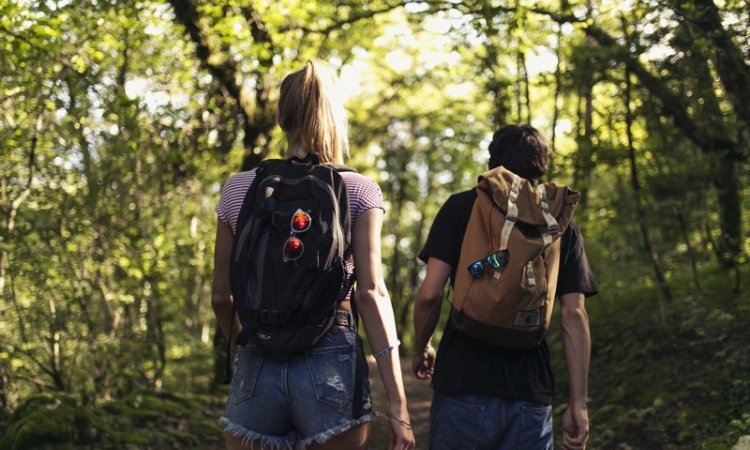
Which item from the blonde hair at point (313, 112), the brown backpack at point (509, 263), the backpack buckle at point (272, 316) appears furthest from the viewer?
the brown backpack at point (509, 263)

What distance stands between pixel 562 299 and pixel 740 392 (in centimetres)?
505

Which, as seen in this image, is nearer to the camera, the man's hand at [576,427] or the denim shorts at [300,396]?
the denim shorts at [300,396]

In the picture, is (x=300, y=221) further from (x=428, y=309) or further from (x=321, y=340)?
(x=428, y=309)

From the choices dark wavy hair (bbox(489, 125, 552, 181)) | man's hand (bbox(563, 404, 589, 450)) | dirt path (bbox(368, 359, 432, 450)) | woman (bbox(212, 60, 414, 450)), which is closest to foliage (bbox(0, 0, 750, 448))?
dirt path (bbox(368, 359, 432, 450))

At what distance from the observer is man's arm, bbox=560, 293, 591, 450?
11.0ft

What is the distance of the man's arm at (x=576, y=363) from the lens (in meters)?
3.34

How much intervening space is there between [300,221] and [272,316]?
0.31m

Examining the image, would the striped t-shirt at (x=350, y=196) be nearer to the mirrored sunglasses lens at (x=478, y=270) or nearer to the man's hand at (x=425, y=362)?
the mirrored sunglasses lens at (x=478, y=270)

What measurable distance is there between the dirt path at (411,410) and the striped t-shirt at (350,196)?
5082mm

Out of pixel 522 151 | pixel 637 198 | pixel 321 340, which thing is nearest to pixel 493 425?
pixel 321 340

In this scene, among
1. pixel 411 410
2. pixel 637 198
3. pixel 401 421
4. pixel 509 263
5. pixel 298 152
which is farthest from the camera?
pixel 411 410

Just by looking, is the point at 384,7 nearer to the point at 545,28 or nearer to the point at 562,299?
the point at 545,28

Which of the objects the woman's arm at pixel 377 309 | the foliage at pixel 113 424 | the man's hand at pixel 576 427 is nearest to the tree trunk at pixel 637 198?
the foliage at pixel 113 424

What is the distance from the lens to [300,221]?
259 cm
